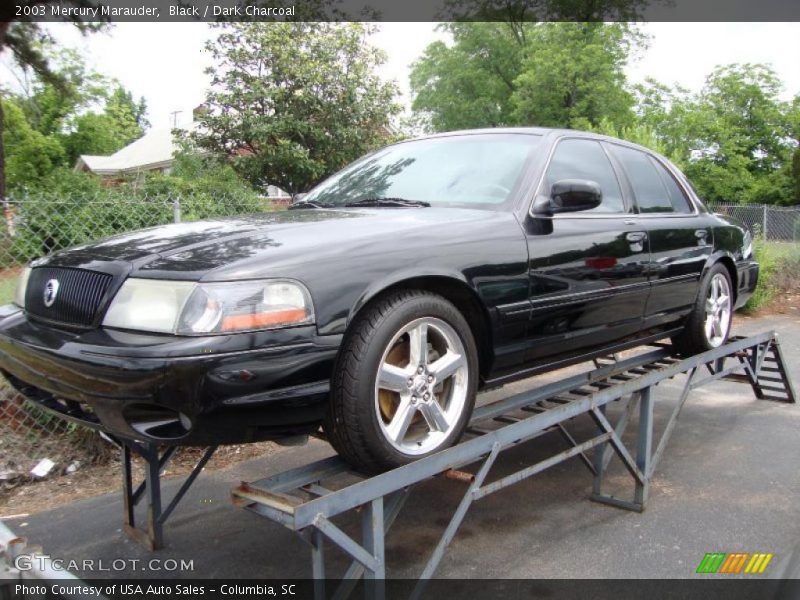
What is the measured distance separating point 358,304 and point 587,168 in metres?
1.97

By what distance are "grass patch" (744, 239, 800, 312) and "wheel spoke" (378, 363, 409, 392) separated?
1036 cm

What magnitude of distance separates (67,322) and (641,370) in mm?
3629

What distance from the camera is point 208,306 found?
2090 mm

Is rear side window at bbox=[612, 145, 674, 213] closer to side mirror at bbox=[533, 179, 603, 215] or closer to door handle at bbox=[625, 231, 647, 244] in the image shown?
A: door handle at bbox=[625, 231, 647, 244]

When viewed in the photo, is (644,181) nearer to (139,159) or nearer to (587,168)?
(587,168)

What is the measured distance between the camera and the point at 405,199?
127 inches

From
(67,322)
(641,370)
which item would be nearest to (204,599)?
(67,322)

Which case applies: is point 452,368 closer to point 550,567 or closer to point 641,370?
point 550,567

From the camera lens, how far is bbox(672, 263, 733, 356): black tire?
4.48m

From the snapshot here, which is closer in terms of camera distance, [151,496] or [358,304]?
[358,304]

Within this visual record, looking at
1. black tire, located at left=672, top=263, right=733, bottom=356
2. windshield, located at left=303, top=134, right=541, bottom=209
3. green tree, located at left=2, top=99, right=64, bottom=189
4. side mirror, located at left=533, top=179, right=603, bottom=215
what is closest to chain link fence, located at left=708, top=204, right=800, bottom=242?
black tire, located at left=672, top=263, right=733, bottom=356

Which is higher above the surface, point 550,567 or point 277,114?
point 277,114

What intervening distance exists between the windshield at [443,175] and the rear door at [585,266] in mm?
192

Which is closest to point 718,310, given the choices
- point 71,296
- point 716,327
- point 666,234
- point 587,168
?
point 716,327
